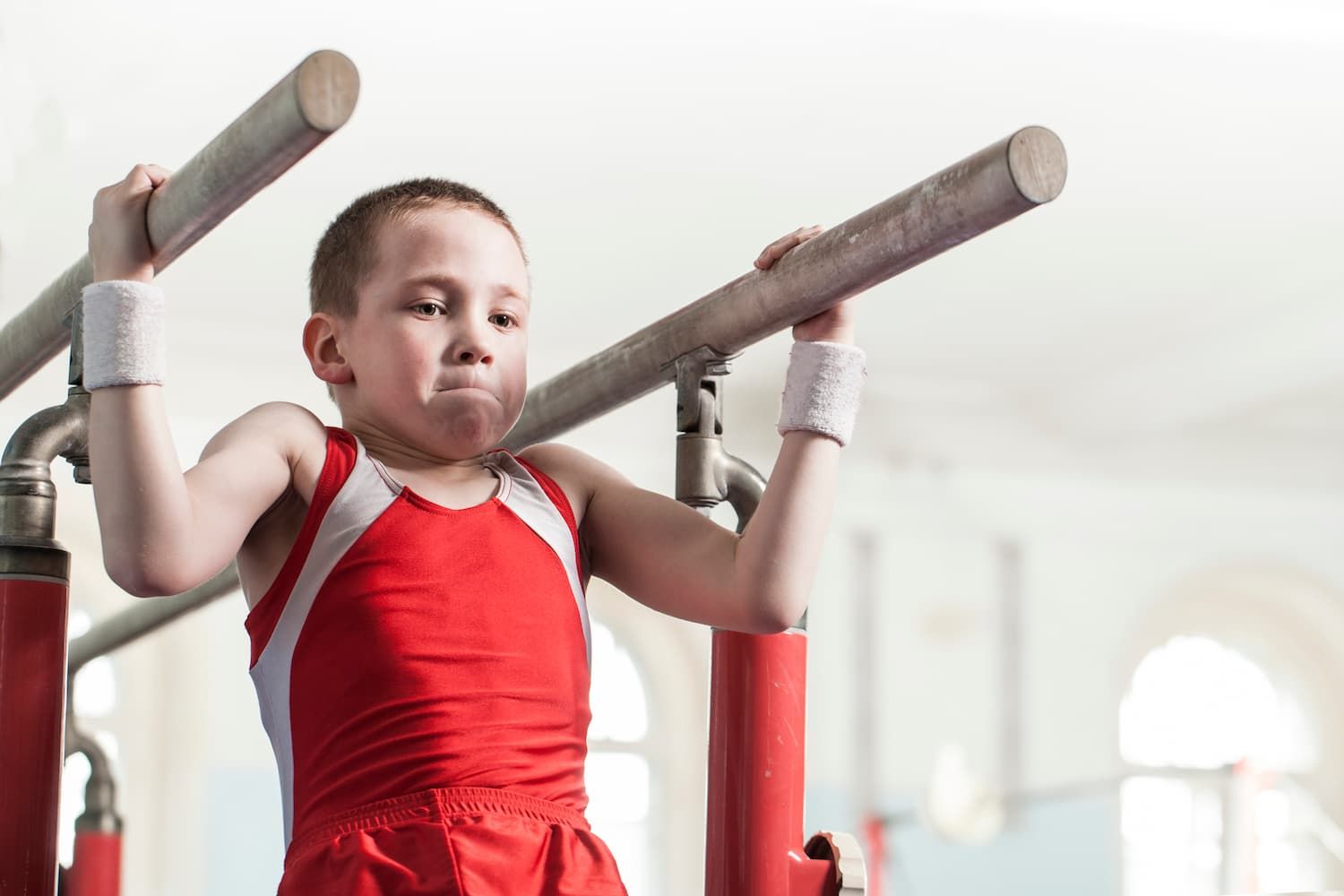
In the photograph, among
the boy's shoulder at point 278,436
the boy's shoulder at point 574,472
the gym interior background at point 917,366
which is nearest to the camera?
the boy's shoulder at point 278,436

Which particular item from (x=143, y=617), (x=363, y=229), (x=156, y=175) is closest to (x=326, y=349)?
(x=363, y=229)

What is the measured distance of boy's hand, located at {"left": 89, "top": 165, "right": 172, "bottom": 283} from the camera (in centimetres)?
72

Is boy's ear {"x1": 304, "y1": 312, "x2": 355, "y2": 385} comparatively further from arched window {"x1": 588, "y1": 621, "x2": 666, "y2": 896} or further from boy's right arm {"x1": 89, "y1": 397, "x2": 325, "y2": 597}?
arched window {"x1": 588, "y1": 621, "x2": 666, "y2": 896}

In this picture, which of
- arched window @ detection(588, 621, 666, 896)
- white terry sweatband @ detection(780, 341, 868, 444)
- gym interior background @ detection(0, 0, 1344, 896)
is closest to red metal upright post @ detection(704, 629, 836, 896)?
white terry sweatband @ detection(780, 341, 868, 444)

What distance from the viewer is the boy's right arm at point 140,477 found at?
715 mm

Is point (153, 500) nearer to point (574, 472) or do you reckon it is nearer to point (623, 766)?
point (574, 472)

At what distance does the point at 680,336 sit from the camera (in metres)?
0.88

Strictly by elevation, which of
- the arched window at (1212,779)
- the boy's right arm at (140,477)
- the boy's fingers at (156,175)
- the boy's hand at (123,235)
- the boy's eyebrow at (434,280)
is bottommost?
the arched window at (1212,779)

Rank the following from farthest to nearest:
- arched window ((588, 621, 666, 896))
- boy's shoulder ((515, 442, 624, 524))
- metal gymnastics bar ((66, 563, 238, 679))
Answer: arched window ((588, 621, 666, 896))
metal gymnastics bar ((66, 563, 238, 679))
boy's shoulder ((515, 442, 624, 524))

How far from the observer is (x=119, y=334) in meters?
0.72

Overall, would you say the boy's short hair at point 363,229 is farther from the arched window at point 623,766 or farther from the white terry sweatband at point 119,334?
the arched window at point 623,766

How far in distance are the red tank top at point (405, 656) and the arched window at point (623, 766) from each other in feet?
16.0

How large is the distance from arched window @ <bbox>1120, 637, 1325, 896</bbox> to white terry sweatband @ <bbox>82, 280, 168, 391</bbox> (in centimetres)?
600

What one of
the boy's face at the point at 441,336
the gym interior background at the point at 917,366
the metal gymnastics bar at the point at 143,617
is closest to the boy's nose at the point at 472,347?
the boy's face at the point at 441,336
